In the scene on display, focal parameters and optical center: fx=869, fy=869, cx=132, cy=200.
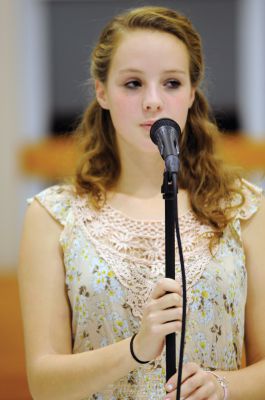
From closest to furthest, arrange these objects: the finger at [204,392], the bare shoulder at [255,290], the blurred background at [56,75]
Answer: the finger at [204,392] → the bare shoulder at [255,290] → the blurred background at [56,75]

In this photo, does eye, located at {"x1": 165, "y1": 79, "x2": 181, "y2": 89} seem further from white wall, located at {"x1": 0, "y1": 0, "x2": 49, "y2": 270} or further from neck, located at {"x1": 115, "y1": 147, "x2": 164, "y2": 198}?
white wall, located at {"x1": 0, "y1": 0, "x2": 49, "y2": 270}

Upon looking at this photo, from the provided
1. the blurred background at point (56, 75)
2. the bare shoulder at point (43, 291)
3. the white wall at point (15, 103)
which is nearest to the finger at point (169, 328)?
the bare shoulder at point (43, 291)

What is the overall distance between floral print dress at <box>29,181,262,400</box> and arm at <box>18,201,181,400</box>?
0.11 ft

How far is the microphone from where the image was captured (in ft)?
5.39

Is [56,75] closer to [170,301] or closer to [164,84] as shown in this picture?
[164,84]

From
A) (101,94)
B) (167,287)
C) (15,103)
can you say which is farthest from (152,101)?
(15,103)

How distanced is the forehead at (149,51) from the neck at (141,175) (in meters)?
0.24

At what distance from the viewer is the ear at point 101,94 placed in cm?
222

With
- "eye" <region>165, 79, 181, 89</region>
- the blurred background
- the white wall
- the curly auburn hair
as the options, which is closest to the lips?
"eye" <region>165, 79, 181, 89</region>

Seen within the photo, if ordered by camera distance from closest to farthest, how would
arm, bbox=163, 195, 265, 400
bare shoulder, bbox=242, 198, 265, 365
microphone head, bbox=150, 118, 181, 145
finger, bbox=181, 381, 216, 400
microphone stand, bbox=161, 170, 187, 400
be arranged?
microphone stand, bbox=161, 170, 187, 400 < microphone head, bbox=150, 118, 181, 145 < finger, bbox=181, 381, 216, 400 < arm, bbox=163, 195, 265, 400 < bare shoulder, bbox=242, 198, 265, 365

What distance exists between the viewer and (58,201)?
2.23 meters

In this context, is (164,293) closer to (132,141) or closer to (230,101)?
(132,141)

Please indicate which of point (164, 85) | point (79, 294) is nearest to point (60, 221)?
point (79, 294)

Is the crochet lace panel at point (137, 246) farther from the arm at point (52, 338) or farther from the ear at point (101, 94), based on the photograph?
the ear at point (101, 94)
